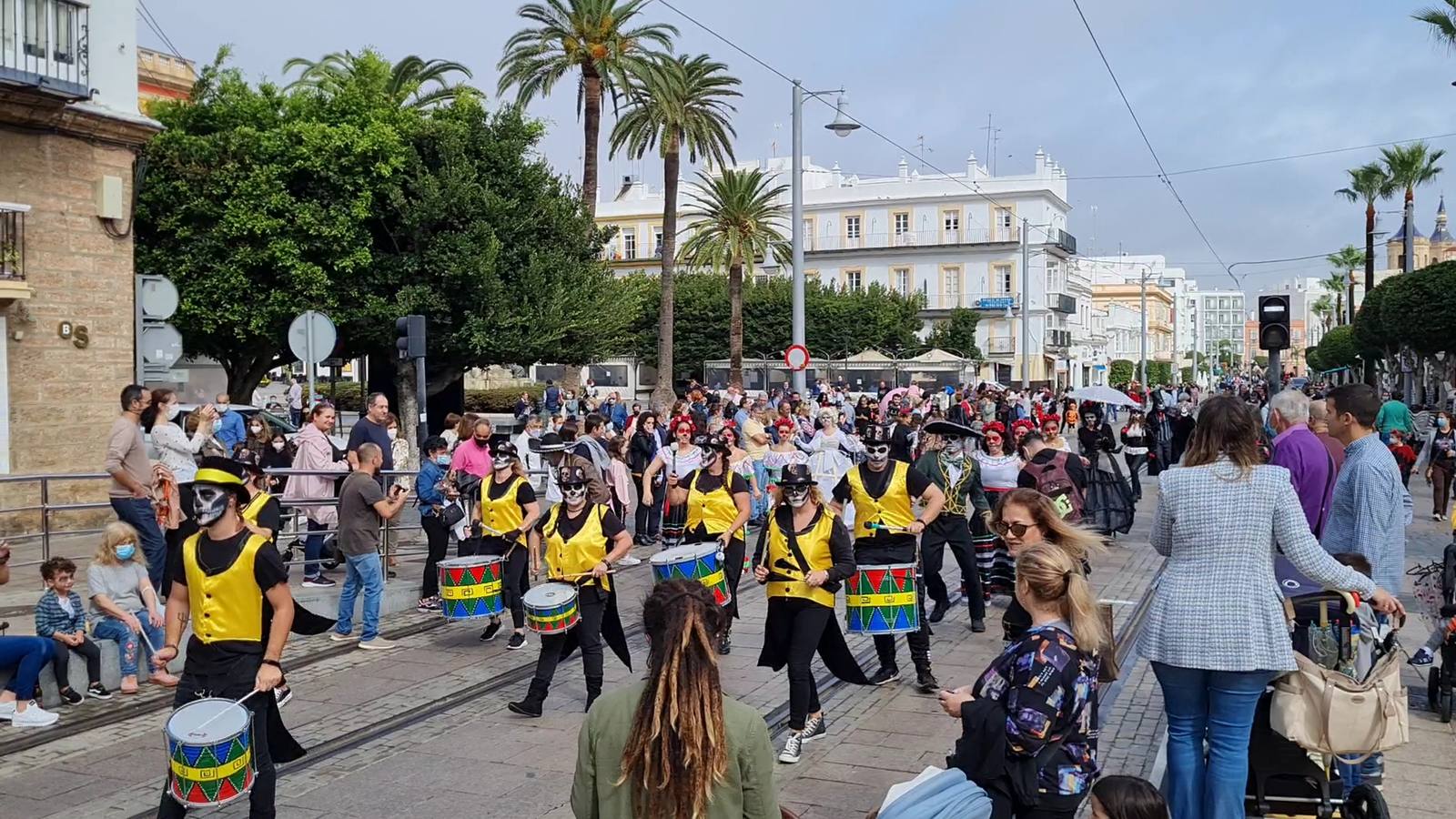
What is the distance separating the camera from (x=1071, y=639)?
13.3 feet

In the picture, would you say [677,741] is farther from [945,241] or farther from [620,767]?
[945,241]

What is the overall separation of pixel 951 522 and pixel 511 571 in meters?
3.68

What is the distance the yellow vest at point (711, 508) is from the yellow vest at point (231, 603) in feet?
16.5

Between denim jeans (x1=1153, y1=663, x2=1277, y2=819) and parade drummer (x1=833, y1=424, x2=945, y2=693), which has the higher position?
parade drummer (x1=833, y1=424, x2=945, y2=693)

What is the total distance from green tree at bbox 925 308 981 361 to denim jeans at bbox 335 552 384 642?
2571 inches

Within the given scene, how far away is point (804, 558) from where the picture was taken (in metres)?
7.17

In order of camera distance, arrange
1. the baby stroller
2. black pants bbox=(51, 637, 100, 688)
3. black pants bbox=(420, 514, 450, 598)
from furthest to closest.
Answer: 1. black pants bbox=(420, 514, 450, 598)
2. black pants bbox=(51, 637, 100, 688)
3. the baby stroller

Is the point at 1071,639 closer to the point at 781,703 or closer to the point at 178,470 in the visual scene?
the point at 781,703

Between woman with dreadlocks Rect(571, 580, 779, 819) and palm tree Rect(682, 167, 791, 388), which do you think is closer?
woman with dreadlocks Rect(571, 580, 779, 819)

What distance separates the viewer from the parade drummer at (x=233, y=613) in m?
5.42

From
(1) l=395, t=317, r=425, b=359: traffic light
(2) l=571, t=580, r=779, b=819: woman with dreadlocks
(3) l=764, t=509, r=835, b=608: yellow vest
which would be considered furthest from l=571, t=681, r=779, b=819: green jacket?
(1) l=395, t=317, r=425, b=359: traffic light

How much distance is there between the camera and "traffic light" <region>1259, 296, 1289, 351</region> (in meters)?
13.6

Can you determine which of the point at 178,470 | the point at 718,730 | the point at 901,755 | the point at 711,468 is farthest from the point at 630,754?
the point at 178,470

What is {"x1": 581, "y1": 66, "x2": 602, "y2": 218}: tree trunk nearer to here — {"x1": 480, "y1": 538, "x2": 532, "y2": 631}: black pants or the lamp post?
the lamp post
